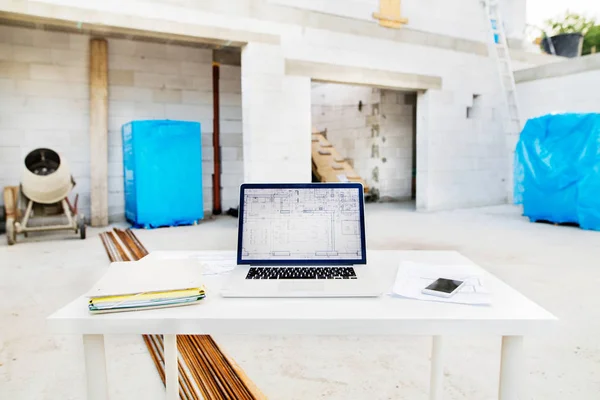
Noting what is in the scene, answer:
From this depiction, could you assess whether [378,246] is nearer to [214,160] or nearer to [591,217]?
[591,217]

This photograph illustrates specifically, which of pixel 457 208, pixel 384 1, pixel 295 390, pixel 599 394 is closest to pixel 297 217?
pixel 295 390

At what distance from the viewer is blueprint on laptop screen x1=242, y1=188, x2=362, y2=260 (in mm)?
1342

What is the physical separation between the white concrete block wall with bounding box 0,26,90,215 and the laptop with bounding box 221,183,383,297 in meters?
5.32

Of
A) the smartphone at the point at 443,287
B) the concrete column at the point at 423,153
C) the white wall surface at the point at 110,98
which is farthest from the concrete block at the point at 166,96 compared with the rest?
the smartphone at the point at 443,287

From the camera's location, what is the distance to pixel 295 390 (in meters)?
1.77

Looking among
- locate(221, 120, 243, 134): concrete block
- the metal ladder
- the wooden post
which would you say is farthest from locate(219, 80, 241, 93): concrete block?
the metal ladder

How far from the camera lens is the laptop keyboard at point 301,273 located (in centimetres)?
124

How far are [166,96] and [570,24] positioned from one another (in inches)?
341

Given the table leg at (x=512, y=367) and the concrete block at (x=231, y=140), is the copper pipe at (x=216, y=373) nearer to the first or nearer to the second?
the table leg at (x=512, y=367)

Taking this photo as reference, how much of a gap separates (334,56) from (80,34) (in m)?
3.38

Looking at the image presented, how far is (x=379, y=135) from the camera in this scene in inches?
347

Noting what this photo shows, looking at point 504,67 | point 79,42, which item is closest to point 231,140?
point 79,42

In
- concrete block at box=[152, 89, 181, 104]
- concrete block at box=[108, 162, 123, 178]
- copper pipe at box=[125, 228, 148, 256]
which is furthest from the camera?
concrete block at box=[152, 89, 181, 104]

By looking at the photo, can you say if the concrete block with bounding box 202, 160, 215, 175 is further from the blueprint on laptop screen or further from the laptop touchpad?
the laptop touchpad
